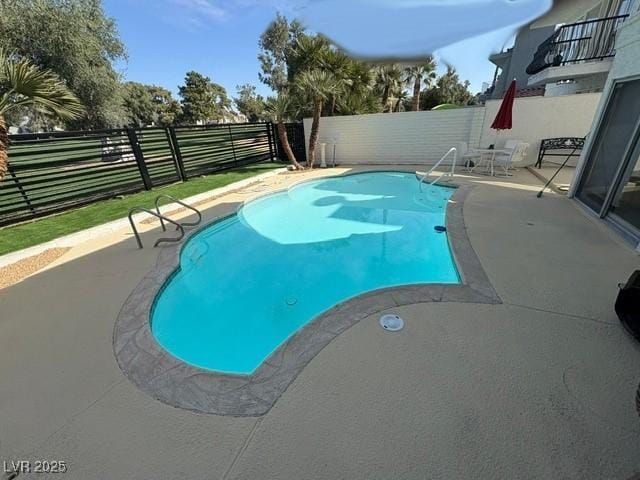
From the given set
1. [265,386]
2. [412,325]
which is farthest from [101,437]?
[412,325]

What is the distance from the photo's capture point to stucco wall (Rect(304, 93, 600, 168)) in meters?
8.13

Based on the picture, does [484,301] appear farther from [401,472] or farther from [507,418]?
[401,472]

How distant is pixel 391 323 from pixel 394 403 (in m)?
0.72

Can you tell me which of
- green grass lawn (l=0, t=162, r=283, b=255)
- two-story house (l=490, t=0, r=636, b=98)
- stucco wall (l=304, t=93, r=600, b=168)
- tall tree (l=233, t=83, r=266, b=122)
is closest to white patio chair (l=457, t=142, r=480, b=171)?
stucco wall (l=304, t=93, r=600, b=168)

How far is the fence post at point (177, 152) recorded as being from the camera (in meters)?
7.87

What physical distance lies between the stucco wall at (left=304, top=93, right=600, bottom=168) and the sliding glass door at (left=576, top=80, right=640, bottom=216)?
177 inches

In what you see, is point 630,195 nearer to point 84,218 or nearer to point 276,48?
point 84,218

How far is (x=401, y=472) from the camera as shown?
4.36 ft

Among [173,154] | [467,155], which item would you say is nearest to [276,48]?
[173,154]

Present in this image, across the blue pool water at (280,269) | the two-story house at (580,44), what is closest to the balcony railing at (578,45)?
the two-story house at (580,44)

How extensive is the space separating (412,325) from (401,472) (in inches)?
42.7

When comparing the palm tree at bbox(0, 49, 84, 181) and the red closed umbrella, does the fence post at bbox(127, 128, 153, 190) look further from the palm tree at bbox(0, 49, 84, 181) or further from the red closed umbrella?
the red closed umbrella

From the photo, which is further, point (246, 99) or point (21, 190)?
point (246, 99)

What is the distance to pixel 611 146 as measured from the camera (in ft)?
14.6
